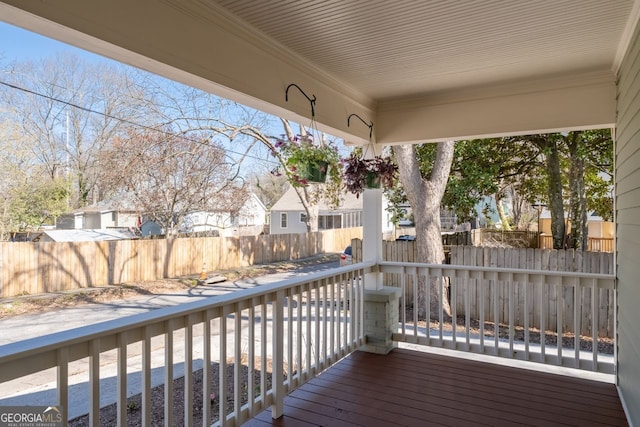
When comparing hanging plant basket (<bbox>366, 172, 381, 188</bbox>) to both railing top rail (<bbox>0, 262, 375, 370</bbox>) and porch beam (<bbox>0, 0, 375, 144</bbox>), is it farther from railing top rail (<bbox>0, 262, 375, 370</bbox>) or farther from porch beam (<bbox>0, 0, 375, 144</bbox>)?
railing top rail (<bbox>0, 262, 375, 370</bbox>)

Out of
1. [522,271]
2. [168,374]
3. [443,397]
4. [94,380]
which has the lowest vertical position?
[443,397]

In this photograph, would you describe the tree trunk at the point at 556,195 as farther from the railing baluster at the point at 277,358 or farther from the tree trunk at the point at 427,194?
the railing baluster at the point at 277,358

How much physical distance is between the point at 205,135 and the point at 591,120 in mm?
9351

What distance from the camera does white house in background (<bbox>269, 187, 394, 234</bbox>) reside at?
682 inches

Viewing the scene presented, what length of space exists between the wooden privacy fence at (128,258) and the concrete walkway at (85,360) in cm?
107

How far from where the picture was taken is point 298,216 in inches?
726

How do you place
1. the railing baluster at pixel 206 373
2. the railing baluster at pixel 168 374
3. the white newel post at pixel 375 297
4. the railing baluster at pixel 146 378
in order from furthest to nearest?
1. the white newel post at pixel 375 297
2. the railing baluster at pixel 206 373
3. the railing baluster at pixel 168 374
4. the railing baluster at pixel 146 378

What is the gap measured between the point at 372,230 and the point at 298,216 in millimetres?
14557

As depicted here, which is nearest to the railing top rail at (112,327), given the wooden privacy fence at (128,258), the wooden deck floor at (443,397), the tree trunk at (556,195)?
the wooden deck floor at (443,397)

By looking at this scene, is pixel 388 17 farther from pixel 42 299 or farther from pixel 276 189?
pixel 276 189

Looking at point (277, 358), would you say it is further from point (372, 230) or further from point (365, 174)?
point (372, 230)

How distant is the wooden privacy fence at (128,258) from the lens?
6.96 metres

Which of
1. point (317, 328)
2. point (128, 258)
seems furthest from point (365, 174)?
point (128, 258)

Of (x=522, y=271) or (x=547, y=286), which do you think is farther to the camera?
(x=547, y=286)
